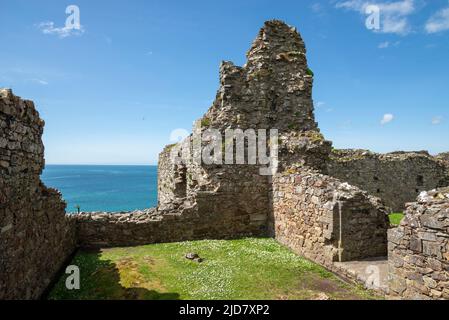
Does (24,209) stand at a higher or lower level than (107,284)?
higher

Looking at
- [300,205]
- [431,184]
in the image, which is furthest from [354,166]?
[300,205]

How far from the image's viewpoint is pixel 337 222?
31.0 feet

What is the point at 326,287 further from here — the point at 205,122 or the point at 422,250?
the point at 205,122

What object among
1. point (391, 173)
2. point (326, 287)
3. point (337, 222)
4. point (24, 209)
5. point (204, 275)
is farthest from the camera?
point (391, 173)

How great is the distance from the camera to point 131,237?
12.5 m

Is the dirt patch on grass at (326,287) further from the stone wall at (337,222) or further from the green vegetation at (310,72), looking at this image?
the green vegetation at (310,72)

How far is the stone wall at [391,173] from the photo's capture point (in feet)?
80.8

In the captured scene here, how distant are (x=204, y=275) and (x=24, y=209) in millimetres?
4803

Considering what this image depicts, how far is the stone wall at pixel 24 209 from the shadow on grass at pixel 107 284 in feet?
2.05

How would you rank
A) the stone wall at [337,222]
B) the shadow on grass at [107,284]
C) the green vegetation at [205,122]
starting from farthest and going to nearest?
the green vegetation at [205,122] → the stone wall at [337,222] → the shadow on grass at [107,284]

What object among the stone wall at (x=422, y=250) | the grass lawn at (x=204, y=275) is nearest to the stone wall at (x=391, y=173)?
the grass lawn at (x=204, y=275)

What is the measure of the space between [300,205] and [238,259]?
281cm

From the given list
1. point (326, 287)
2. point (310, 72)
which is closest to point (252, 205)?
point (326, 287)

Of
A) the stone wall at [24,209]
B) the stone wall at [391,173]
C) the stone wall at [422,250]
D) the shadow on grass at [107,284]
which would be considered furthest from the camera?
the stone wall at [391,173]
